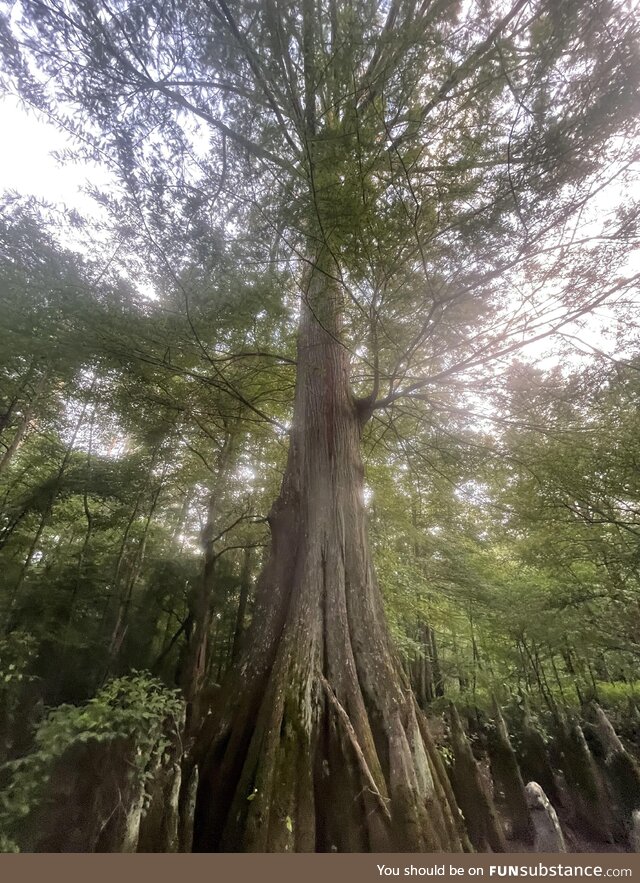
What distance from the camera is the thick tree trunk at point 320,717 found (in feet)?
5.87

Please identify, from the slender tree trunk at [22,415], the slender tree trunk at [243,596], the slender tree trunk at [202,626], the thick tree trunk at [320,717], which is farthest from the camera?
the slender tree trunk at [243,596]

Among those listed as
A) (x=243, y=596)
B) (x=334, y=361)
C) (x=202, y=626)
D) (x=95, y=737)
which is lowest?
(x=95, y=737)

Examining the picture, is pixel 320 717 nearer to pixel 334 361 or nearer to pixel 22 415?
pixel 334 361

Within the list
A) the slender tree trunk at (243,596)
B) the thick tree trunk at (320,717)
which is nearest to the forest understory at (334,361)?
the thick tree trunk at (320,717)

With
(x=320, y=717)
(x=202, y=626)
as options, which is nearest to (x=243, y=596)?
(x=202, y=626)

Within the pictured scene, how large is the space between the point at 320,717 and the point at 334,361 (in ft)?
9.99

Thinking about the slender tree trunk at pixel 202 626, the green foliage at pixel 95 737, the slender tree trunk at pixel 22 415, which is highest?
the slender tree trunk at pixel 22 415

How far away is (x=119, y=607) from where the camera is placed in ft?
18.4

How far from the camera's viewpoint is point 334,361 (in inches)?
152

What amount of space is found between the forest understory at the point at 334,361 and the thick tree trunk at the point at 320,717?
0.05 feet

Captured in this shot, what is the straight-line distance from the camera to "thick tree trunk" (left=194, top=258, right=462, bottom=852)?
5.87 feet

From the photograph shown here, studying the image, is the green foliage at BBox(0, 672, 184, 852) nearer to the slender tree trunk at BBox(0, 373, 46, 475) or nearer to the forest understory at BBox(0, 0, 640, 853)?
the forest understory at BBox(0, 0, 640, 853)

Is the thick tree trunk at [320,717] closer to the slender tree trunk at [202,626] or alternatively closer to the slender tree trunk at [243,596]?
the slender tree trunk at [202,626]

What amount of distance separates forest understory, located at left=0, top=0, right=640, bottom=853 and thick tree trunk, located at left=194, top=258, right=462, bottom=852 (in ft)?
0.05
